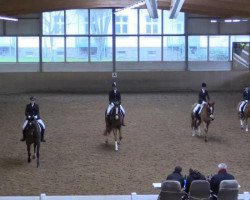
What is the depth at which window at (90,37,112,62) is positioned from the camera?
2917cm

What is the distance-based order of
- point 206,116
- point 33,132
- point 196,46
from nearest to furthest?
1. point 33,132
2. point 206,116
3. point 196,46

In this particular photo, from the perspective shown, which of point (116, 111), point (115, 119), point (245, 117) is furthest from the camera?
point (245, 117)

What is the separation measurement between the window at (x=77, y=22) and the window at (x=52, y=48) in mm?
689

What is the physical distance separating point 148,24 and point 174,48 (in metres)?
1.80

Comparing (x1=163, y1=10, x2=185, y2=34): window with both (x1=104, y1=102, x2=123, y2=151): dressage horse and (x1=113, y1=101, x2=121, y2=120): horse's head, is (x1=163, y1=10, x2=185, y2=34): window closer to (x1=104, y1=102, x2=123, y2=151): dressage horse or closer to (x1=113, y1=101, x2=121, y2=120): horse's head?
(x1=104, y1=102, x2=123, y2=151): dressage horse

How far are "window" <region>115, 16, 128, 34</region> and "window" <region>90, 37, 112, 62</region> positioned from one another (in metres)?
0.64

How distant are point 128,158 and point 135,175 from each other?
184 centimetres

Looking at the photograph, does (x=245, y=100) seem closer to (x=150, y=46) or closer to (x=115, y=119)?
(x=115, y=119)

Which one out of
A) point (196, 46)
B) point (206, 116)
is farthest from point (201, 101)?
point (196, 46)

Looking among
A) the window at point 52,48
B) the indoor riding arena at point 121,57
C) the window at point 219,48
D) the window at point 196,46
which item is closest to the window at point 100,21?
the indoor riding arena at point 121,57

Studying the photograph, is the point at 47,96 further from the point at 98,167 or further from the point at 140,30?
the point at 98,167

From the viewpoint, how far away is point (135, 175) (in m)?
13.0

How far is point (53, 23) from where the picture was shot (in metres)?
29.0

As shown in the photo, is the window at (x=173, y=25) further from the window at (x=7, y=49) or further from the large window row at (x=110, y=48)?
the window at (x=7, y=49)
